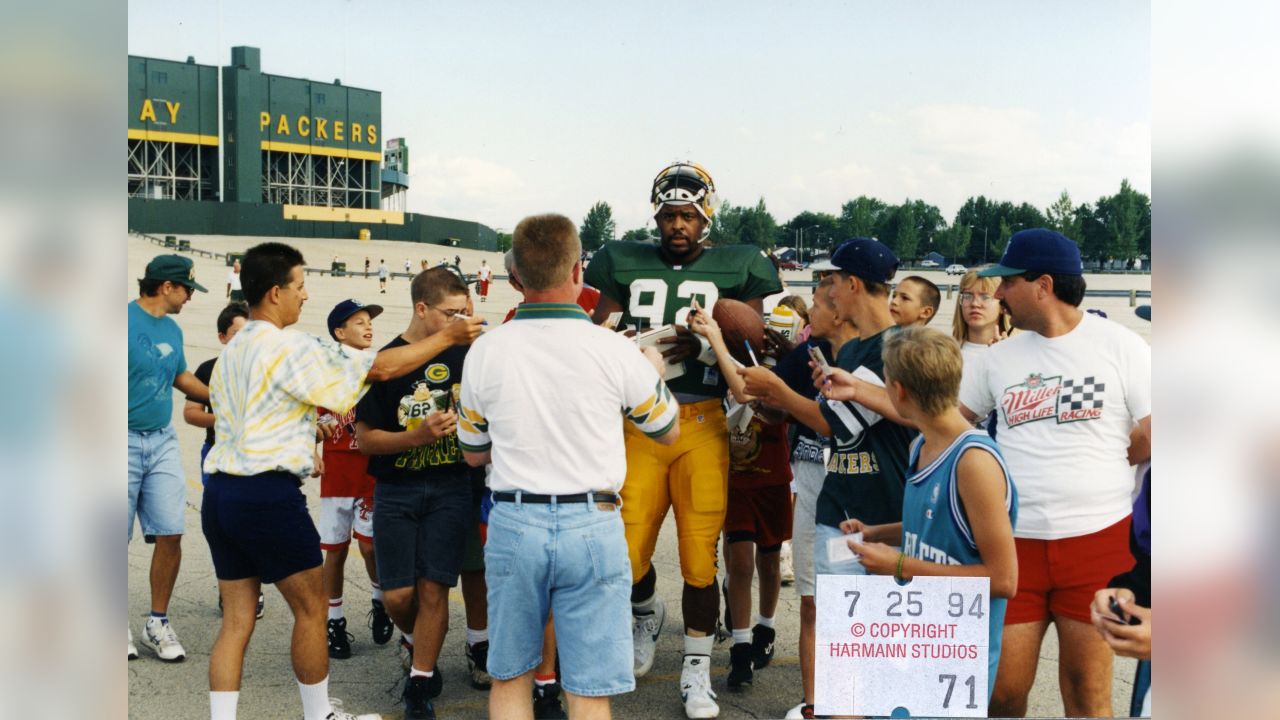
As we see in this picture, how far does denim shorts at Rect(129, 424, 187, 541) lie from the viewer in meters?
5.23

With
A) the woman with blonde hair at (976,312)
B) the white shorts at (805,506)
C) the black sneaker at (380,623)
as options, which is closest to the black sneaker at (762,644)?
the white shorts at (805,506)

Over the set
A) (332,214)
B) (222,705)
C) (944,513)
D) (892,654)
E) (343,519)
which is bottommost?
(222,705)

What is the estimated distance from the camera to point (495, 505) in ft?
11.7

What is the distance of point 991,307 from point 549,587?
3.08 m

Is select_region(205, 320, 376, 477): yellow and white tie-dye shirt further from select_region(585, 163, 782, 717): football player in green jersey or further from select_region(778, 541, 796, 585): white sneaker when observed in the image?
select_region(778, 541, 796, 585): white sneaker

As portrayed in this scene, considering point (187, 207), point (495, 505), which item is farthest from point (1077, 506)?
point (187, 207)

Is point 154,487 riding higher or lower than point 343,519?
higher

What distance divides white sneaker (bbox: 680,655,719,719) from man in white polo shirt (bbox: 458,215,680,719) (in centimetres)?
108

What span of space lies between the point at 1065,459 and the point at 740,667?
185 cm

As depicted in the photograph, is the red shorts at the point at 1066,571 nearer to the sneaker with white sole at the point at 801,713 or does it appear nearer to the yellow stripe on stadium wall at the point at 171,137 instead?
the sneaker with white sole at the point at 801,713

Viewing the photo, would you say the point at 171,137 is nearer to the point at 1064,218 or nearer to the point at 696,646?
the point at 1064,218

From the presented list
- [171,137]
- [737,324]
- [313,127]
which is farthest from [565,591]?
[313,127]

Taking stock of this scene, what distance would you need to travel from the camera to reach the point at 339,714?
431 centimetres
